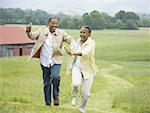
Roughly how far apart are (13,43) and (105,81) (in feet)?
44.5

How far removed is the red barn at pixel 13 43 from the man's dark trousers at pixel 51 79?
22772mm

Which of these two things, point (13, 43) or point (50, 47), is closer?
point (50, 47)

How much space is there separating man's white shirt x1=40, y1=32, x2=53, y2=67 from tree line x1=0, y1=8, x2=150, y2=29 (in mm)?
3462

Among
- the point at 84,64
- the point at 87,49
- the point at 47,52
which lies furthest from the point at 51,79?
the point at 87,49

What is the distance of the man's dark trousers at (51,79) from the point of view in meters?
8.80

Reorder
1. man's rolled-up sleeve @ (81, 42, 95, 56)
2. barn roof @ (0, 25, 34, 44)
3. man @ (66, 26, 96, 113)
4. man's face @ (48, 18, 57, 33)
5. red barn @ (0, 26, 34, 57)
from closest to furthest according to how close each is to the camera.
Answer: man's rolled-up sleeve @ (81, 42, 95, 56)
man @ (66, 26, 96, 113)
man's face @ (48, 18, 57, 33)
red barn @ (0, 26, 34, 57)
barn roof @ (0, 25, 34, 44)

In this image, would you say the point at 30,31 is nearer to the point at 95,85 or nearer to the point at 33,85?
the point at 33,85

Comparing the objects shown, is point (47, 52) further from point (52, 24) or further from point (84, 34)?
point (84, 34)

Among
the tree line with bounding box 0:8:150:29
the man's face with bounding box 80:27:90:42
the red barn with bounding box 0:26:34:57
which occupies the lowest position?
the red barn with bounding box 0:26:34:57

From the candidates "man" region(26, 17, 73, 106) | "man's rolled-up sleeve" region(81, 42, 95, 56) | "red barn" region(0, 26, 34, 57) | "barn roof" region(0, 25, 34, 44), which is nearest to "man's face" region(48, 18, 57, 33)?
"man" region(26, 17, 73, 106)

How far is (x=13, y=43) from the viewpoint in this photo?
3331 centimetres

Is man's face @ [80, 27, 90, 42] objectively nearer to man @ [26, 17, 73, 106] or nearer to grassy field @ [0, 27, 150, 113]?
man @ [26, 17, 73, 106]

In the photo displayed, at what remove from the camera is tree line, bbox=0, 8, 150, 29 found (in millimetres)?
17859

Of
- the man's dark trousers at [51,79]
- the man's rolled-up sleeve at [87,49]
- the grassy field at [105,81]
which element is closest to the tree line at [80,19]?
the grassy field at [105,81]
